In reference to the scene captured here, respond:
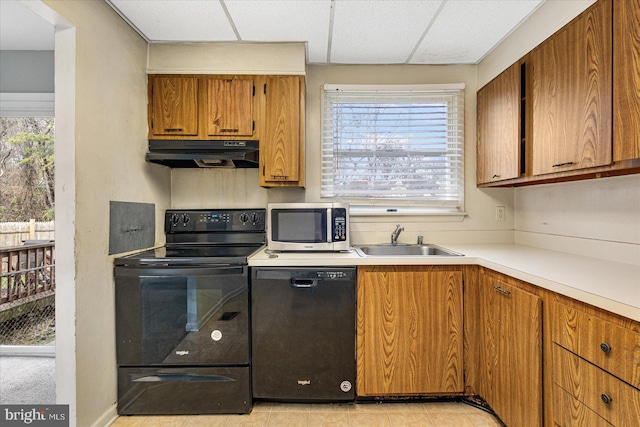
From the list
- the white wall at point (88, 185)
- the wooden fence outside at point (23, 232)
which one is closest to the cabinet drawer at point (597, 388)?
the white wall at point (88, 185)

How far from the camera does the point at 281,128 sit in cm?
206

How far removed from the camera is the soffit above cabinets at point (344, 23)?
5.49ft

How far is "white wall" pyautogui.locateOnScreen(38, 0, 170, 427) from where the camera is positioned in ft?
4.61

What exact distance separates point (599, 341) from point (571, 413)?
332 millimetres

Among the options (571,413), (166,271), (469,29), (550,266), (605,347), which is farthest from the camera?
(469,29)

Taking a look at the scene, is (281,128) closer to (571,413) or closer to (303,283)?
(303,283)

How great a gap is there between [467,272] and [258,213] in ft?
4.79

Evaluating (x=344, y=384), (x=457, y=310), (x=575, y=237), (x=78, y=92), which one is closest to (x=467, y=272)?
(x=457, y=310)

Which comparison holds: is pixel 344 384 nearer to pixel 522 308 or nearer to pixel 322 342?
pixel 322 342

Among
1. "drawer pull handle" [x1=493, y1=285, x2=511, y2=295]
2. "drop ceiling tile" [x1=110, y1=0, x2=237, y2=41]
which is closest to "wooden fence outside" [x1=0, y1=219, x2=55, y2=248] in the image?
"drop ceiling tile" [x1=110, y1=0, x2=237, y2=41]

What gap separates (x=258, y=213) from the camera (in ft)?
7.52

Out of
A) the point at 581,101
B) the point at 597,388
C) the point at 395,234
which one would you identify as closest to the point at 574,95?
the point at 581,101

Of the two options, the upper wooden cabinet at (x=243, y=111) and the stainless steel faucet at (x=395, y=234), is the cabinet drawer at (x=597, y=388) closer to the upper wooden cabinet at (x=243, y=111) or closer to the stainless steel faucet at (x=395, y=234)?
the stainless steel faucet at (x=395, y=234)

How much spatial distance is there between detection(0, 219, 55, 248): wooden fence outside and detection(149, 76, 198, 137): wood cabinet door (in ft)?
4.12
